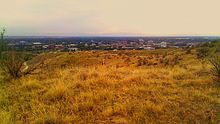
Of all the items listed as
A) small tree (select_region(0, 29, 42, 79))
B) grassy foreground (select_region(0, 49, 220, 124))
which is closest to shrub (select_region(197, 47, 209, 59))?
grassy foreground (select_region(0, 49, 220, 124))

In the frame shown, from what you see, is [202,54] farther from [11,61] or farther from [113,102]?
[113,102]

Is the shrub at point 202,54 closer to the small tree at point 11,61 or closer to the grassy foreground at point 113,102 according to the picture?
the grassy foreground at point 113,102

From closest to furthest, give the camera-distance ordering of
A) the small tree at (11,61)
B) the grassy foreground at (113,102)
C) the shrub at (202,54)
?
the grassy foreground at (113,102)
the small tree at (11,61)
the shrub at (202,54)

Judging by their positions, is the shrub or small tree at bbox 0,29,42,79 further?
the shrub

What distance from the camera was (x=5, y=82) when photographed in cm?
1154

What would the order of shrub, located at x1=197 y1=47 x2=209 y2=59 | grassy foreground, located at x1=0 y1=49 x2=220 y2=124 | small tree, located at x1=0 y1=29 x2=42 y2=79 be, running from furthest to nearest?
shrub, located at x1=197 y1=47 x2=209 y2=59 → small tree, located at x1=0 y1=29 x2=42 y2=79 → grassy foreground, located at x1=0 y1=49 x2=220 y2=124

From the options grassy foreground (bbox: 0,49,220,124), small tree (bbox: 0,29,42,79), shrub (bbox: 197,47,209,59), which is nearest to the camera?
grassy foreground (bbox: 0,49,220,124)

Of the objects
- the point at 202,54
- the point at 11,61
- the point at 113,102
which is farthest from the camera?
the point at 202,54

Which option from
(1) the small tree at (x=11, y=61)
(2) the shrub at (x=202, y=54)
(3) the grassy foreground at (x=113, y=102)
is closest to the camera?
(3) the grassy foreground at (x=113, y=102)

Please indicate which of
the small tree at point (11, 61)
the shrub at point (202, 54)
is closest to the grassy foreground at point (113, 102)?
the small tree at point (11, 61)

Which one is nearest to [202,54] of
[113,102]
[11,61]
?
[11,61]

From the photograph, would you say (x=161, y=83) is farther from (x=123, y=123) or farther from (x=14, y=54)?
(x=14, y=54)

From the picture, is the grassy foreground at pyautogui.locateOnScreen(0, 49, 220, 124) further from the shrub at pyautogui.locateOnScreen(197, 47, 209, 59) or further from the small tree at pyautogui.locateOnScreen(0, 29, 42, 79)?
the shrub at pyautogui.locateOnScreen(197, 47, 209, 59)

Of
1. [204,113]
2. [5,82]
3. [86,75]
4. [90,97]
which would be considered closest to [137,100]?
[90,97]
